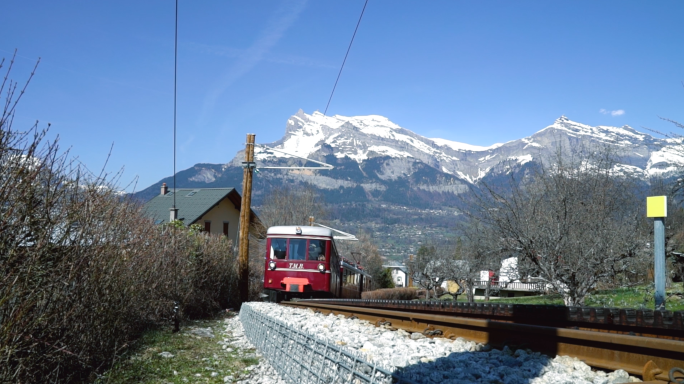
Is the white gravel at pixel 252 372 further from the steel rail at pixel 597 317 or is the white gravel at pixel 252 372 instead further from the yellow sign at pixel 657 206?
the yellow sign at pixel 657 206

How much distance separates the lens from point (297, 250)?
21578mm

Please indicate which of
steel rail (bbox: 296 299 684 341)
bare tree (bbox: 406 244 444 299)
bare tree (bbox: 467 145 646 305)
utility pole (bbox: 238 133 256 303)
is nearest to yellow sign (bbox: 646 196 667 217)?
steel rail (bbox: 296 299 684 341)

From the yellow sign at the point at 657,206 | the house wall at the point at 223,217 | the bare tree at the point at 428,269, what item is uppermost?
the house wall at the point at 223,217

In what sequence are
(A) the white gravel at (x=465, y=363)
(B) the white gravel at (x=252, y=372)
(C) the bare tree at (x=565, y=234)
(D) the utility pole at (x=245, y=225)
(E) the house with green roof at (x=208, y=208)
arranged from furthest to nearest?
(E) the house with green roof at (x=208, y=208)
(D) the utility pole at (x=245, y=225)
(C) the bare tree at (x=565, y=234)
(B) the white gravel at (x=252, y=372)
(A) the white gravel at (x=465, y=363)

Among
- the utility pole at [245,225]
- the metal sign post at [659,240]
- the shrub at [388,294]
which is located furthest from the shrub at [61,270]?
the shrub at [388,294]

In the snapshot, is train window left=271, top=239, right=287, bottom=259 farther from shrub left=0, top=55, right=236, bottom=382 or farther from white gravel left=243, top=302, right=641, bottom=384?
white gravel left=243, top=302, right=641, bottom=384

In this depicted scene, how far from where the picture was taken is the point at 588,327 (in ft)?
24.2

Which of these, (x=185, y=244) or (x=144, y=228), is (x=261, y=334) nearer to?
(x=144, y=228)

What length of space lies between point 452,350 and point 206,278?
1247cm

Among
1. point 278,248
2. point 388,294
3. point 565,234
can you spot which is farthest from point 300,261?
point 388,294

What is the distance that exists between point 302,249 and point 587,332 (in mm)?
16264

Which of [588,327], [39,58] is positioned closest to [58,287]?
[39,58]

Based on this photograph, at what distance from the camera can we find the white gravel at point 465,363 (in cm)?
511

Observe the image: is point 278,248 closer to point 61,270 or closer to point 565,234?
point 565,234
